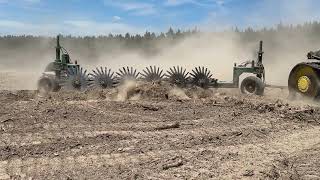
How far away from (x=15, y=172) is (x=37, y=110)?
17.7ft

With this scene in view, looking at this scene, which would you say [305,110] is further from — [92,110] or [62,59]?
[62,59]

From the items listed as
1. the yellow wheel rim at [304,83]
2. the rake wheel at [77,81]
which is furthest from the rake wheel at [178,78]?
the yellow wheel rim at [304,83]

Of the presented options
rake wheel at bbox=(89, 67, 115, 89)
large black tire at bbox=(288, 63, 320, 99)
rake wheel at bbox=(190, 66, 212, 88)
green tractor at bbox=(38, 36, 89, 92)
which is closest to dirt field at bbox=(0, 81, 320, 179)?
large black tire at bbox=(288, 63, 320, 99)

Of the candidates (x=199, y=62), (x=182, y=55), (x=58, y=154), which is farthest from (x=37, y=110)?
(x=182, y=55)

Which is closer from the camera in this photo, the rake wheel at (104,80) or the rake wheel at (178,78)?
the rake wheel at (104,80)

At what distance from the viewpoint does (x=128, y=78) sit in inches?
696

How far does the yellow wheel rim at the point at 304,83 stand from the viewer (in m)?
15.9

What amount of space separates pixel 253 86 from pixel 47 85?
24.2 feet

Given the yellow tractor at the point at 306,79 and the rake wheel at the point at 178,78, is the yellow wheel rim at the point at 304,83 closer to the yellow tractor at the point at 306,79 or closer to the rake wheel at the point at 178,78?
the yellow tractor at the point at 306,79

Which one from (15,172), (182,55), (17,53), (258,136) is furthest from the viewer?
(17,53)

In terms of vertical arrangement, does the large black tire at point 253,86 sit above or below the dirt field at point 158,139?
above

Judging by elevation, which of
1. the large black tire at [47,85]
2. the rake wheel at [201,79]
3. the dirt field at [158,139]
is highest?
the rake wheel at [201,79]

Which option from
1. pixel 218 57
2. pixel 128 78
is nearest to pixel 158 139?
pixel 128 78

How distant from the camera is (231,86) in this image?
62.0 feet
